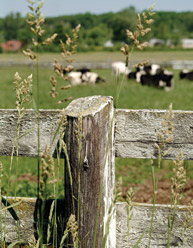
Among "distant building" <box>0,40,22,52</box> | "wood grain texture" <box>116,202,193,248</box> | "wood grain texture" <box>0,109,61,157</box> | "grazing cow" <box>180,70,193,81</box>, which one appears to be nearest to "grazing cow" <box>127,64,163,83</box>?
"grazing cow" <box>180,70,193,81</box>

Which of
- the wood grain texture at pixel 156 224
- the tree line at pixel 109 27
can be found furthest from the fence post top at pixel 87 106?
the tree line at pixel 109 27

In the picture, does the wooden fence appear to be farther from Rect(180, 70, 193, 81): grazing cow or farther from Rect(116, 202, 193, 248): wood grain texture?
Rect(180, 70, 193, 81): grazing cow

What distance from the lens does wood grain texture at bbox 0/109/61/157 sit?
7.36 feet

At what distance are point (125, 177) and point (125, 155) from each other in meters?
3.55

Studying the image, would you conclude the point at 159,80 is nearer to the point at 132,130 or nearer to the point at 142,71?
the point at 142,71

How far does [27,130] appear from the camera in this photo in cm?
227

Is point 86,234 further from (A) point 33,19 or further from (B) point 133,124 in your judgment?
(A) point 33,19

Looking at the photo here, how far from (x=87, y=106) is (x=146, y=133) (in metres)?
0.45

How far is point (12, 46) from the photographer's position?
125000 mm

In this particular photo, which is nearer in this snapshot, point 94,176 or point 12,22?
point 94,176

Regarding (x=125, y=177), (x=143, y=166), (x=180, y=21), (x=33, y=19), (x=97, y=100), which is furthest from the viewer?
(x=180, y=21)

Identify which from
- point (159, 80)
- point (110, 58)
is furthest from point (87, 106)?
point (110, 58)

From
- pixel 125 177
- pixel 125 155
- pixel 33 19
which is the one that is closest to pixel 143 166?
pixel 125 177

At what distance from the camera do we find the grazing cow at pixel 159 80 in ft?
59.7
